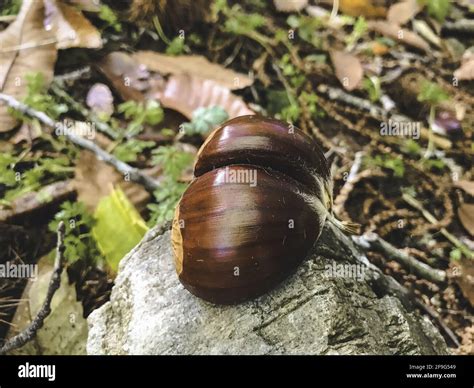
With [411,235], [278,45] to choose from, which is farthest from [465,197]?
[278,45]

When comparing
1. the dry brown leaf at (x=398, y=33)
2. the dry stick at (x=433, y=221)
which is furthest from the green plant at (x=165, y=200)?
the dry brown leaf at (x=398, y=33)

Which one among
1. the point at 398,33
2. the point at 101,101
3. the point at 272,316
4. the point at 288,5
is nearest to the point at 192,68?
the point at 101,101

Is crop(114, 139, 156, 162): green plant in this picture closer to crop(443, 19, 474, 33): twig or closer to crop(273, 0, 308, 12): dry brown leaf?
crop(273, 0, 308, 12): dry brown leaf

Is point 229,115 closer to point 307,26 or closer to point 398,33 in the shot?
point 307,26

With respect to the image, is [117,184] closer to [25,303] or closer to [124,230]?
[124,230]

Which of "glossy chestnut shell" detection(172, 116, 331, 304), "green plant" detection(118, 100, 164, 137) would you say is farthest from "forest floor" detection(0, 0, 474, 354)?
"glossy chestnut shell" detection(172, 116, 331, 304)

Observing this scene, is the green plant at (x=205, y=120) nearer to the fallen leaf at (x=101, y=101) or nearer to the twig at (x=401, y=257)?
the fallen leaf at (x=101, y=101)
